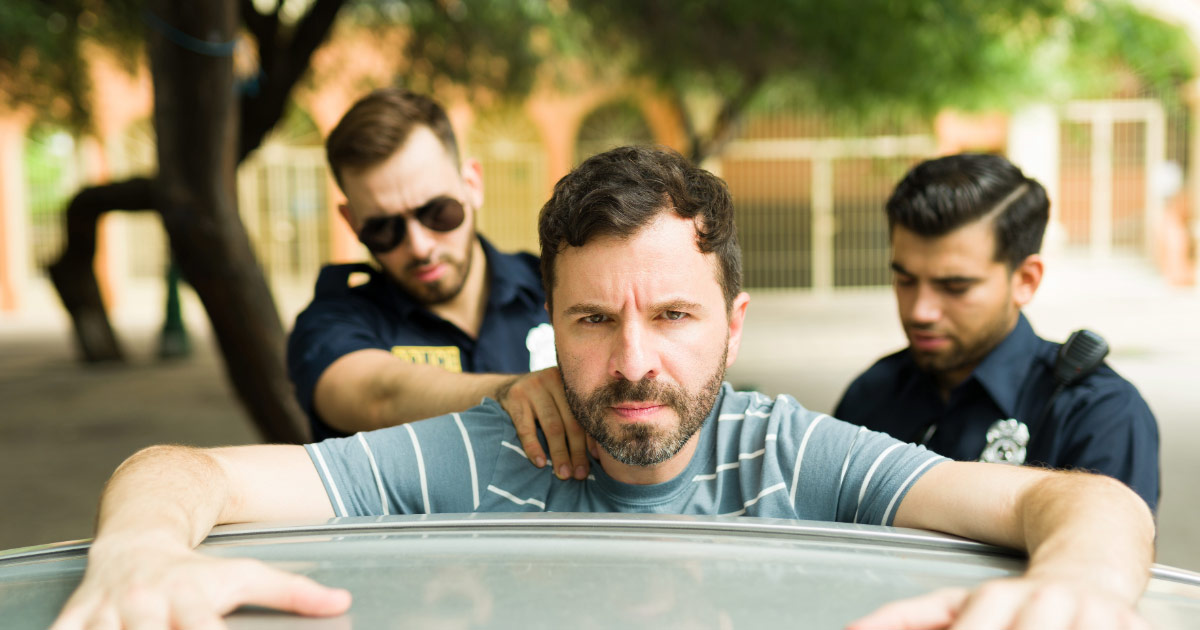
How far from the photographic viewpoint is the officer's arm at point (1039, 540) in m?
1.14

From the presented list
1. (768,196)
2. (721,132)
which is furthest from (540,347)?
(768,196)

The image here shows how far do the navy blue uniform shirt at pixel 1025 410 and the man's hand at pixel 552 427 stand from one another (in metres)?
1.08

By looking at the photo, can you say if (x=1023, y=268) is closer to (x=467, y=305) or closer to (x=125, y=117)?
(x=467, y=305)

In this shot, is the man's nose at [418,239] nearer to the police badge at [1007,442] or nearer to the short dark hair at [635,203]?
the short dark hair at [635,203]

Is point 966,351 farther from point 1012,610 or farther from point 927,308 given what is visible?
point 1012,610

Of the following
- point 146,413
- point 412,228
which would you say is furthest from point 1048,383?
point 146,413

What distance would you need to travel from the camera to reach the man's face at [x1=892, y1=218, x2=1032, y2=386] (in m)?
2.61

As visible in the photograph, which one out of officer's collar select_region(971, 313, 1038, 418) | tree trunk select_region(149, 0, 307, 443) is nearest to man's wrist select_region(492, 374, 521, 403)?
officer's collar select_region(971, 313, 1038, 418)

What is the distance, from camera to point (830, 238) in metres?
20.3

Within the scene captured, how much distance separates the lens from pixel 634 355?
1733 millimetres

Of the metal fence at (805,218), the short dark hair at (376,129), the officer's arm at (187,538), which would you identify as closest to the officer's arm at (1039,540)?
the officer's arm at (187,538)

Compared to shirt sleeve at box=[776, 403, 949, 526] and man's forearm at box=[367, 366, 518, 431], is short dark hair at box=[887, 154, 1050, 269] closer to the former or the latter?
shirt sleeve at box=[776, 403, 949, 526]

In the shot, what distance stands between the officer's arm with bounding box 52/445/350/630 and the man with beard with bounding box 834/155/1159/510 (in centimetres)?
156

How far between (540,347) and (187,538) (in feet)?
5.19
